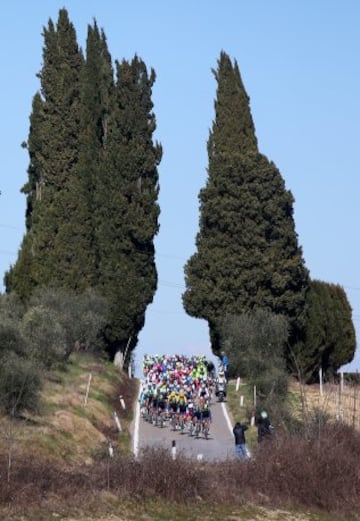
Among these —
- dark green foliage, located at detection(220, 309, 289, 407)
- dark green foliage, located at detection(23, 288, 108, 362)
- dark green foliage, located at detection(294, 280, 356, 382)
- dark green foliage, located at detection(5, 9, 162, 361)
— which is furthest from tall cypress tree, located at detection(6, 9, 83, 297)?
dark green foliage, located at detection(294, 280, 356, 382)

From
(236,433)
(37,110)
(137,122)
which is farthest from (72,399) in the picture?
(37,110)

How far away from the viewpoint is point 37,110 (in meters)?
73.4

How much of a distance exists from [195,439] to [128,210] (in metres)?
26.0

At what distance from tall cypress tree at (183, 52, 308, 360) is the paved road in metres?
17.1

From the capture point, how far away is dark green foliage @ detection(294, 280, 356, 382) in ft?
226

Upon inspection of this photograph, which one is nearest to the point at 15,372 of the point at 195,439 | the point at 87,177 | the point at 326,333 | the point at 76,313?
the point at 195,439

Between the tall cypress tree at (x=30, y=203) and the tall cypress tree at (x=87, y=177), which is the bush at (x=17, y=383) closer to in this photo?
the tall cypress tree at (x=87, y=177)

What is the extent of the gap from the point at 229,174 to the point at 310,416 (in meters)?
36.4

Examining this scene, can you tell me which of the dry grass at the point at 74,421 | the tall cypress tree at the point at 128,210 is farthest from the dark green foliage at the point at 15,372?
the tall cypress tree at the point at 128,210

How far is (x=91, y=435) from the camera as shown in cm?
3844

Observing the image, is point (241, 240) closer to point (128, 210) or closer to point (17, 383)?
point (128, 210)

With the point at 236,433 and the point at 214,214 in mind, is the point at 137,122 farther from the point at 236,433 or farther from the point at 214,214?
the point at 236,433

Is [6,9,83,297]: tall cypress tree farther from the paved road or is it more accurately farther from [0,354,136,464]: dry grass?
the paved road

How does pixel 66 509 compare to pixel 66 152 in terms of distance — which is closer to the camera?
pixel 66 509
